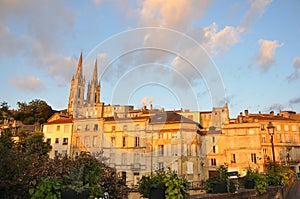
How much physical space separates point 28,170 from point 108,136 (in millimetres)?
41361

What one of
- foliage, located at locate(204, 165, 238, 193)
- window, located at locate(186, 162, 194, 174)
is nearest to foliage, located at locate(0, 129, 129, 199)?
foliage, located at locate(204, 165, 238, 193)

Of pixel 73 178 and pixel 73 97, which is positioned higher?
pixel 73 97

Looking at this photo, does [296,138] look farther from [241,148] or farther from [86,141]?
[86,141]

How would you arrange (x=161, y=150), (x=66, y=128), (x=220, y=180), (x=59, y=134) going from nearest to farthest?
(x=220, y=180) → (x=161, y=150) → (x=66, y=128) → (x=59, y=134)

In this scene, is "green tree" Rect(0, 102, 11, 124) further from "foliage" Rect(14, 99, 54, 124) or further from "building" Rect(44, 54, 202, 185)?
"foliage" Rect(14, 99, 54, 124)

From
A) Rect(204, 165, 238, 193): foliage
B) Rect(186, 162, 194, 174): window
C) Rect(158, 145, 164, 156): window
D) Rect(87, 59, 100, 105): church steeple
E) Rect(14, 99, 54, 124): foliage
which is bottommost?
Rect(186, 162, 194, 174): window

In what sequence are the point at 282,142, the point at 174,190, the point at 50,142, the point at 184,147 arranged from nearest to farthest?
the point at 174,190 < the point at 184,147 < the point at 50,142 < the point at 282,142

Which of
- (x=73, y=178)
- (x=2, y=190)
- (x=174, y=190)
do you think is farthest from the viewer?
(x=2, y=190)

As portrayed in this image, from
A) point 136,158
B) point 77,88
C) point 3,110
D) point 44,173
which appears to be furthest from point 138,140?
point 77,88

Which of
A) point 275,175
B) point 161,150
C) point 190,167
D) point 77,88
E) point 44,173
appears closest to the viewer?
point 44,173

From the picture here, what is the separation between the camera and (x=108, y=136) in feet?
153

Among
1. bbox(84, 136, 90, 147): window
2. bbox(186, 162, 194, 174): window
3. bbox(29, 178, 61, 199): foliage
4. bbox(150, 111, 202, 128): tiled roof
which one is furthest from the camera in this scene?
bbox(84, 136, 90, 147): window

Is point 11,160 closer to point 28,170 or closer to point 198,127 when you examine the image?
point 28,170

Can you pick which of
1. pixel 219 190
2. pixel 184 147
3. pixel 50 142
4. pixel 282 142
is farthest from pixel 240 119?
pixel 219 190
